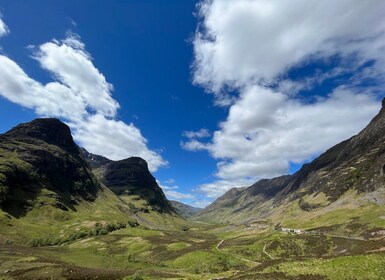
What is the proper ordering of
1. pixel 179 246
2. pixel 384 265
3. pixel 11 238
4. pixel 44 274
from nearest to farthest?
pixel 384 265
pixel 44 274
pixel 179 246
pixel 11 238

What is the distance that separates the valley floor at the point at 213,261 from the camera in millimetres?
42250

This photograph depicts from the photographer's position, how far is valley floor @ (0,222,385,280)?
4225cm

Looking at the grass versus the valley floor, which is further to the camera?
the valley floor

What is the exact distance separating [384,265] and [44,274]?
5848 cm

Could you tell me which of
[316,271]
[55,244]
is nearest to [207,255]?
[316,271]

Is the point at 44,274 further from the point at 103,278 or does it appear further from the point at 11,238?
the point at 11,238

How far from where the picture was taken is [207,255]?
10094 cm

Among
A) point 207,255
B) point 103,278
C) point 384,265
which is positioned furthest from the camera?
point 207,255

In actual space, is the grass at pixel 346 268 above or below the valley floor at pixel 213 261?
below

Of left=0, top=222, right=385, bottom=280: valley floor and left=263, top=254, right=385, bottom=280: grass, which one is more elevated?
left=0, top=222, right=385, bottom=280: valley floor

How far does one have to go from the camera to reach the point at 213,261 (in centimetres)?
9081

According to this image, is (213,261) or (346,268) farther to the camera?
(213,261)

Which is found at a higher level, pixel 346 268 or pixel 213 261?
pixel 213 261

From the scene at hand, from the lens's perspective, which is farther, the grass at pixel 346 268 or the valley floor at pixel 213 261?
the valley floor at pixel 213 261
